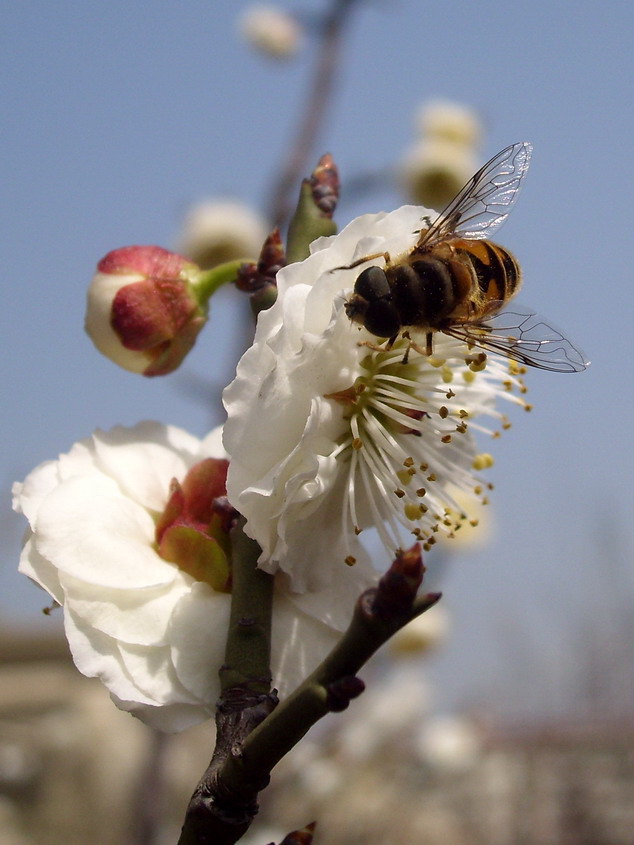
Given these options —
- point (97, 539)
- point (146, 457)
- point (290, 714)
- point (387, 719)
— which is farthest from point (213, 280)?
point (387, 719)

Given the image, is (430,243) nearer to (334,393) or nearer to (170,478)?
(334,393)

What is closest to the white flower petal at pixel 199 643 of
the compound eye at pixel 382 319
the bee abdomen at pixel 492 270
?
the compound eye at pixel 382 319

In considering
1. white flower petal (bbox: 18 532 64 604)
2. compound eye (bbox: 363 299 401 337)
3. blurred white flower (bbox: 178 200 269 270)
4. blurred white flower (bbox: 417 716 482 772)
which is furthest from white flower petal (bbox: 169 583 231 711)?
blurred white flower (bbox: 417 716 482 772)

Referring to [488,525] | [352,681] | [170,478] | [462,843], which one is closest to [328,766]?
[488,525]

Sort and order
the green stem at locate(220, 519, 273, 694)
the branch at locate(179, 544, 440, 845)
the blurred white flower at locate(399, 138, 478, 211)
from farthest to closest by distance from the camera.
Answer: the blurred white flower at locate(399, 138, 478, 211), the green stem at locate(220, 519, 273, 694), the branch at locate(179, 544, 440, 845)

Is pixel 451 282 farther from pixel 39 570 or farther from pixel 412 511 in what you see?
pixel 39 570

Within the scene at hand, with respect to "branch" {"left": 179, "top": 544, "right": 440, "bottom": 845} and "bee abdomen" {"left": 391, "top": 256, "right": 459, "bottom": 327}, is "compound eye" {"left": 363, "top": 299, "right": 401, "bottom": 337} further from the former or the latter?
"branch" {"left": 179, "top": 544, "right": 440, "bottom": 845}
